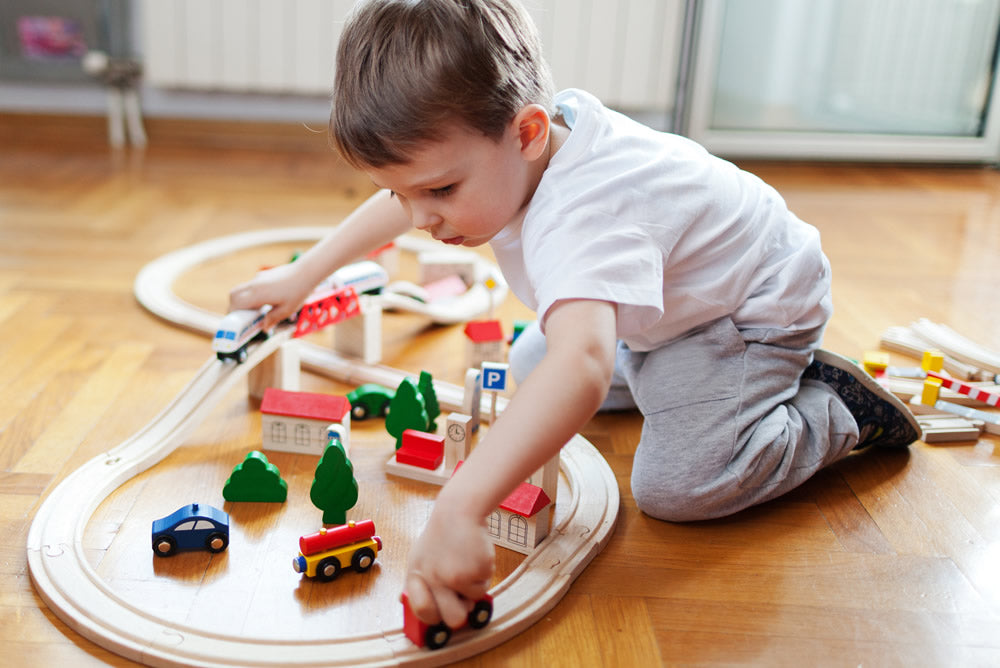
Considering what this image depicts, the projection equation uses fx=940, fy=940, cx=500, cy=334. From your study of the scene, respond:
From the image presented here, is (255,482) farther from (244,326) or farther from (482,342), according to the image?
(482,342)

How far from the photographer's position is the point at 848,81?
2363 millimetres

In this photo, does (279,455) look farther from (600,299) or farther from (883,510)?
(883,510)

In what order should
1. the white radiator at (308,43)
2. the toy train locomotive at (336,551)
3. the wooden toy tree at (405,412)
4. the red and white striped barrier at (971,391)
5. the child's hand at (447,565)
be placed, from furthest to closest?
the white radiator at (308,43)
the red and white striped barrier at (971,391)
the wooden toy tree at (405,412)
the toy train locomotive at (336,551)
the child's hand at (447,565)

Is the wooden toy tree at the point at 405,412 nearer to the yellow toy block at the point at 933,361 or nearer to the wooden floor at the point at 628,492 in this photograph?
the wooden floor at the point at 628,492

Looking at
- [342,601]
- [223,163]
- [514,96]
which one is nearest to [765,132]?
[223,163]

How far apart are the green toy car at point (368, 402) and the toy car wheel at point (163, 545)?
0.29 metres

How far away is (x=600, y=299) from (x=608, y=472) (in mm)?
283

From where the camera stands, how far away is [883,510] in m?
0.87

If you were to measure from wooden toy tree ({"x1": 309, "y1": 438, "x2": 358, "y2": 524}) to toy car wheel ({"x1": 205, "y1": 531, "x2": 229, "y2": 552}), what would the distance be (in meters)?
0.08

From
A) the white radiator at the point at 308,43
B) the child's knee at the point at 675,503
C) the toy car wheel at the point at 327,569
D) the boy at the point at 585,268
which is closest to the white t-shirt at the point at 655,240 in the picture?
the boy at the point at 585,268

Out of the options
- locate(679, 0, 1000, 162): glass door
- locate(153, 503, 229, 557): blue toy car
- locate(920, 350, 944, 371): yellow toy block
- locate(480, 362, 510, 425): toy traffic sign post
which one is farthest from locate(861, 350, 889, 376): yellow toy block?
locate(679, 0, 1000, 162): glass door

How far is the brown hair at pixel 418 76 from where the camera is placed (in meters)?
0.69

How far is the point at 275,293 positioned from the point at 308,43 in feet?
4.64

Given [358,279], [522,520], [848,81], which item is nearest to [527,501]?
[522,520]
